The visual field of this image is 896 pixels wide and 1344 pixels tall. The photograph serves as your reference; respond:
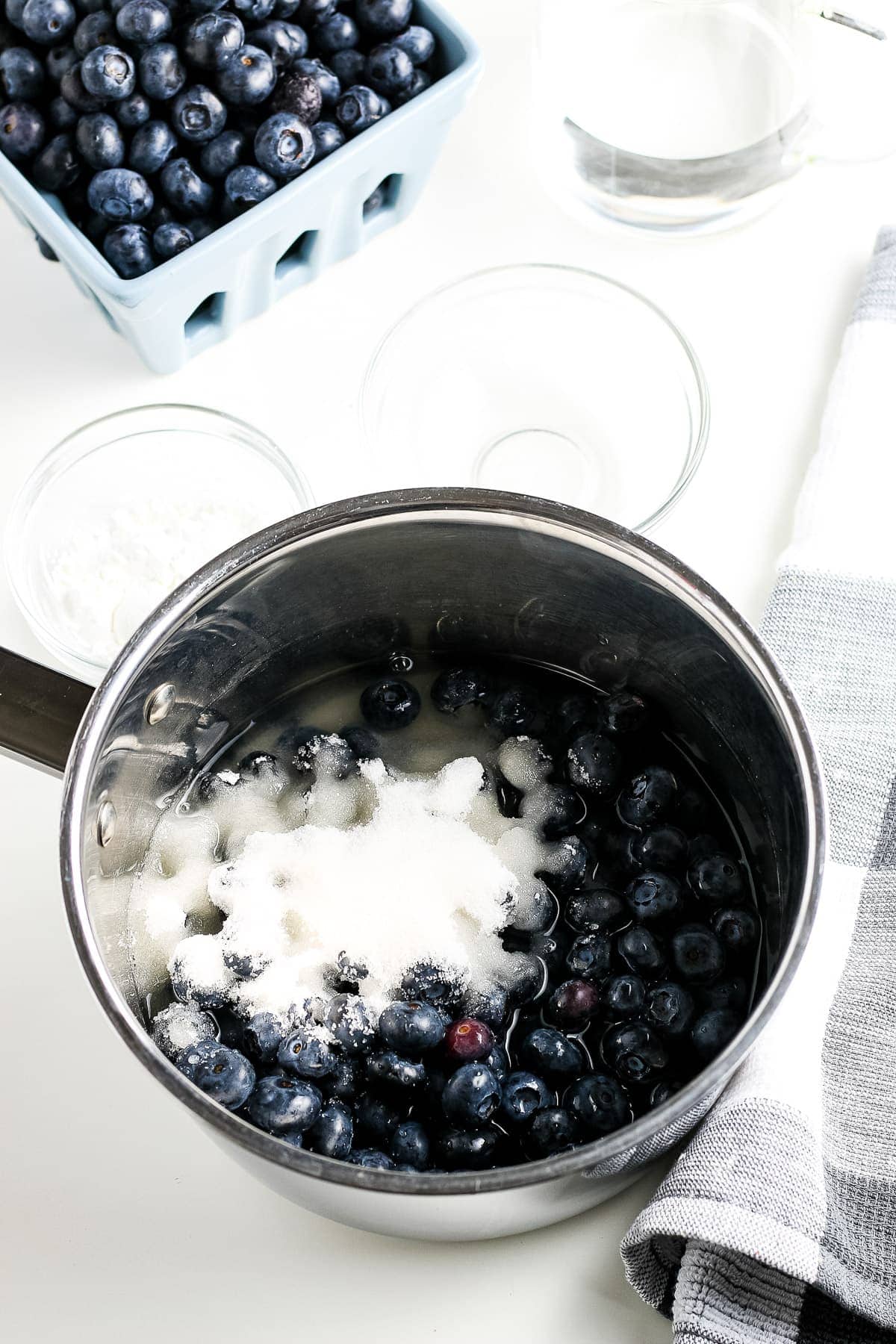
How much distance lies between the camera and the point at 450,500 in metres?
0.71

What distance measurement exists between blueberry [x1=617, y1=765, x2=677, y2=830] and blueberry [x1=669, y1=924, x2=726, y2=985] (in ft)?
0.25

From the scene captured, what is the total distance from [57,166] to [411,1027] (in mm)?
643

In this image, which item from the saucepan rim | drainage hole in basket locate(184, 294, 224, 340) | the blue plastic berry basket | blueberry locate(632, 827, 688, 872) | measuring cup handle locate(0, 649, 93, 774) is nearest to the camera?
the saucepan rim

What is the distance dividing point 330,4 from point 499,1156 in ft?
2.64

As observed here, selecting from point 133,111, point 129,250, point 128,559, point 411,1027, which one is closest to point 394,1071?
point 411,1027

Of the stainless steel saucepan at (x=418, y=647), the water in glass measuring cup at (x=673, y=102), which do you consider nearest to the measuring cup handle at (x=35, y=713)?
the stainless steel saucepan at (x=418, y=647)

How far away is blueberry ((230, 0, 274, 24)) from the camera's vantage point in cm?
96

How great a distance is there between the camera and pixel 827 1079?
30.5 inches

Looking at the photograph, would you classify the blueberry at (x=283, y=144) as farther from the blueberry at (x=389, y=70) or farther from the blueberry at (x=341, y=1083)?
the blueberry at (x=341, y=1083)

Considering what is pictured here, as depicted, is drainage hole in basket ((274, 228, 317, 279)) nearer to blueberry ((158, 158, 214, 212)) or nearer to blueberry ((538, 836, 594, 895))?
blueberry ((158, 158, 214, 212))

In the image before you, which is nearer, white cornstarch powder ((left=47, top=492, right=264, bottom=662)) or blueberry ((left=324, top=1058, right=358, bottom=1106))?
blueberry ((left=324, top=1058, right=358, bottom=1106))

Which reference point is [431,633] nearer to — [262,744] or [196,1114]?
[262,744]

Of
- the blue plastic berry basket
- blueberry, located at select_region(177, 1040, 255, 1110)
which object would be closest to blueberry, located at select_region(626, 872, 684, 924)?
blueberry, located at select_region(177, 1040, 255, 1110)

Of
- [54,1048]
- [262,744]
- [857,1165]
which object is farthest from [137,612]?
[857,1165]
